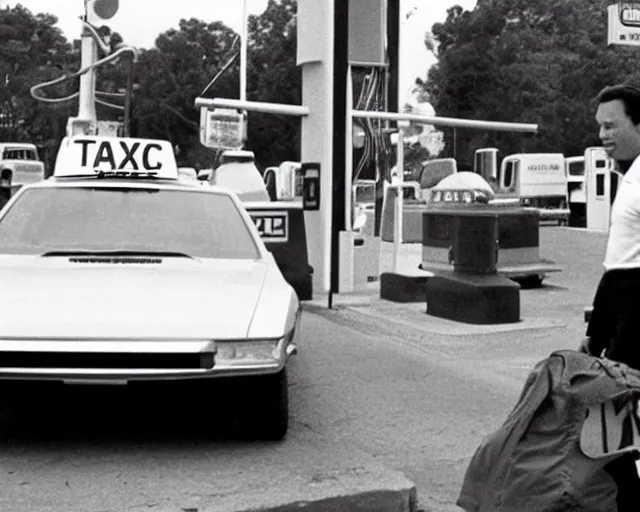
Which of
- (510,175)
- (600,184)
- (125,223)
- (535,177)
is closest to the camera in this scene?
(125,223)

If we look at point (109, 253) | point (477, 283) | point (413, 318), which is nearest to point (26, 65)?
point (413, 318)

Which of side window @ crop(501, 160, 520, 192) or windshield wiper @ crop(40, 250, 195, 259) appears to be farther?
side window @ crop(501, 160, 520, 192)

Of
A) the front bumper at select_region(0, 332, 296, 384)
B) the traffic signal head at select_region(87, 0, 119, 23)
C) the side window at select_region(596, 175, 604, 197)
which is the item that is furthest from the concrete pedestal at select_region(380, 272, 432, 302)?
Result: the side window at select_region(596, 175, 604, 197)

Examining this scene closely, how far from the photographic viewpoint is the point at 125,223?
7.29 meters

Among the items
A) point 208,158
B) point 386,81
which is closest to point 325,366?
point 386,81

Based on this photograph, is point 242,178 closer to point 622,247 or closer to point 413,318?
point 413,318

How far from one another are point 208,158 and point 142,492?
68678 millimetres

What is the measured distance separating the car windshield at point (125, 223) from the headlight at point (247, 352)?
1.41 meters

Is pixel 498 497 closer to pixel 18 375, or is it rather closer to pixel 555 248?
pixel 18 375

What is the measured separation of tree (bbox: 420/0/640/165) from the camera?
56219mm

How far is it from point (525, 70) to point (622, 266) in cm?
5541

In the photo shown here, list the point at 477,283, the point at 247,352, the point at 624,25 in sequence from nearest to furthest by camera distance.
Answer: the point at 247,352 < the point at 624,25 < the point at 477,283

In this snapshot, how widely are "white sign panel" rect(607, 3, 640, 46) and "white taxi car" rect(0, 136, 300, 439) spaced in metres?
4.23

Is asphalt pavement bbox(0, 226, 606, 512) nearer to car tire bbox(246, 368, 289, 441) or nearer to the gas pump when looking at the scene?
car tire bbox(246, 368, 289, 441)
